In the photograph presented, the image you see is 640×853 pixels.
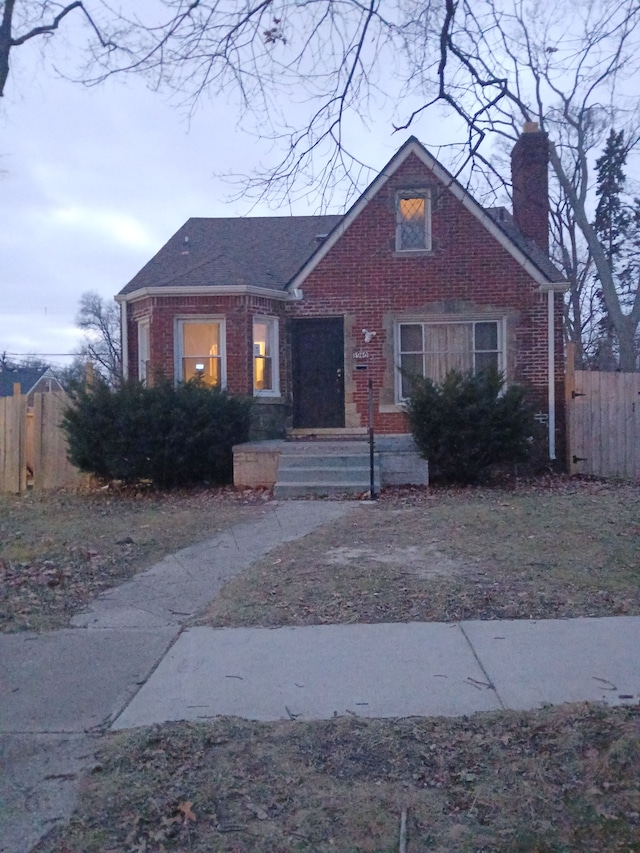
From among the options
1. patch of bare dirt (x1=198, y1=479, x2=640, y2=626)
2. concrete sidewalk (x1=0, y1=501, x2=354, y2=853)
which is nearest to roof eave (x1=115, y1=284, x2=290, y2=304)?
patch of bare dirt (x1=198, y1=479, x2=640, y2=626)

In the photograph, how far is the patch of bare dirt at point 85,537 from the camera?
287 inches

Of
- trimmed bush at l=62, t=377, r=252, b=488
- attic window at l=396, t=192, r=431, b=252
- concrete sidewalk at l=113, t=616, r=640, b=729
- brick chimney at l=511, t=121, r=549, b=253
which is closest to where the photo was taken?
concrete sidewalk at l=113, t=616, r=640, b=729

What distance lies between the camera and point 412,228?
54.3 feet

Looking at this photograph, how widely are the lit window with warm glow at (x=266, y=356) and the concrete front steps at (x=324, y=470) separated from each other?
2685mm

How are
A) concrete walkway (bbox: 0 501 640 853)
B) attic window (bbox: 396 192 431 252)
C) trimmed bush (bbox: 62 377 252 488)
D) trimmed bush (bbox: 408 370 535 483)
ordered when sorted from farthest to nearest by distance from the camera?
1. attic window (bbox: 396 192 431 252)
2. trimmed bush (bbox: 62 377 252 488)
3. trimmed bush (bbox: 408 370 535 483)
4. concrete walkway (bbox: 0 501 640 853)

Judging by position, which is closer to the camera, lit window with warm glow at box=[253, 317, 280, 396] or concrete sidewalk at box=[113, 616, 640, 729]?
concrete sidewalk at box=[113, 616, 640, 729]

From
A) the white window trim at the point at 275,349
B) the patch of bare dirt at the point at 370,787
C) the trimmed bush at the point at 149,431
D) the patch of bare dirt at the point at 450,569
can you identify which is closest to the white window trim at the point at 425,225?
the white window trim at the point at 275,349

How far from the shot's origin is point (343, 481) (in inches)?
523

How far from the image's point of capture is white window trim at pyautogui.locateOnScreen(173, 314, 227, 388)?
16.3m

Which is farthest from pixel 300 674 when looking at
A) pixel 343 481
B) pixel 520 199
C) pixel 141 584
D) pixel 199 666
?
pixel 520 199

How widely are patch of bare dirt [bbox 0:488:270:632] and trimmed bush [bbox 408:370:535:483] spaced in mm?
2744

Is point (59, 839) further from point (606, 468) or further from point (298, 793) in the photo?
point (606, 468)

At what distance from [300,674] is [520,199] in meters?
14.8

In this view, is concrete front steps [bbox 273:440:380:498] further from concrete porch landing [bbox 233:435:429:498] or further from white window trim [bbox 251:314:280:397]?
white window trim [bbox 251:314:280:397]
